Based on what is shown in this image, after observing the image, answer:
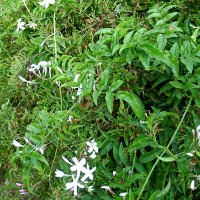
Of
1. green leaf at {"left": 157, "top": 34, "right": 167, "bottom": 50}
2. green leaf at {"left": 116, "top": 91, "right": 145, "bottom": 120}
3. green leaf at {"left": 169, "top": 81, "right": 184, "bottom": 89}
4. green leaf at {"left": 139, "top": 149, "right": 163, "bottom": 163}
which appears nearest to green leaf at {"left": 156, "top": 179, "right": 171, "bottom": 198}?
green leaf at {"left": 139, "top": 149, "right": 163, "bottom": 163}

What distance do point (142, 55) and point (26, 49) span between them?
858 millimetres

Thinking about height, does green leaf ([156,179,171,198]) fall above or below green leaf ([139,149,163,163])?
below

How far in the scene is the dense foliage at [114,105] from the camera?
97 cm

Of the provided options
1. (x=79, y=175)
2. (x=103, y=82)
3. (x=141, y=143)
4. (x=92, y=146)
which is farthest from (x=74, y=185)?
(x=103, y=82)

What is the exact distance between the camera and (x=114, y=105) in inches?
49.8

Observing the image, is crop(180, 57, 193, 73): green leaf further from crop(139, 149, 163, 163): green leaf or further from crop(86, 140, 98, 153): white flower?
crop(86, 140, 98, 153): white flower

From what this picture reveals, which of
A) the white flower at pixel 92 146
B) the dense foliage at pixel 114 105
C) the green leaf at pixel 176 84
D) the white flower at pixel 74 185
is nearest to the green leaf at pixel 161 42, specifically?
the dense foliage at pixel 114 105

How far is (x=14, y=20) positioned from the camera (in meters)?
1.78

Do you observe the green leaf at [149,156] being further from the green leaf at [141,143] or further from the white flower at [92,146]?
the white flower at [92,146]

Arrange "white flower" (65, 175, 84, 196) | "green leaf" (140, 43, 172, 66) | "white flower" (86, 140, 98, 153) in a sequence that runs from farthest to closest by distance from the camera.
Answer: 1. "white flower" (86, 140, 98, 153)
2. "white flower" (65, 175, 84, 196)
3. "green leaf" (140, 43, 172, 66)

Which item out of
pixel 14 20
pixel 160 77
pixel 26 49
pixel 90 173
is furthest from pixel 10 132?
pixel 160 77

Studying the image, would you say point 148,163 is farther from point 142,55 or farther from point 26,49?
point 26,49

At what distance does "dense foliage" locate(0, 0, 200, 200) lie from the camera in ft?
3.19

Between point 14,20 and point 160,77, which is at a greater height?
point 14,20
